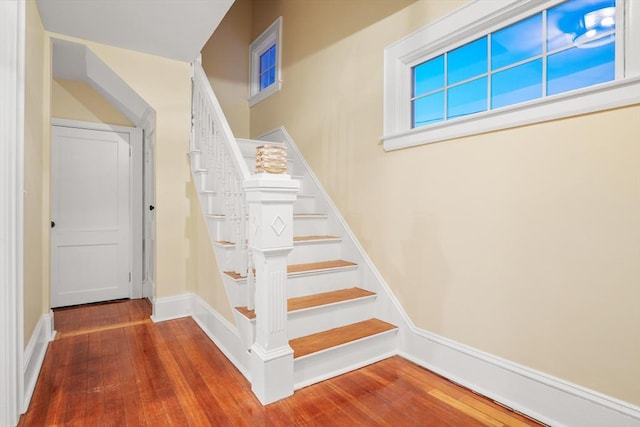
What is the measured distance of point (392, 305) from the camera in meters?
2.45

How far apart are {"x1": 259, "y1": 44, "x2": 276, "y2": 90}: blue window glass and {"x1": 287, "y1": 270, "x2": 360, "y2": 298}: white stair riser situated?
2.82 metres

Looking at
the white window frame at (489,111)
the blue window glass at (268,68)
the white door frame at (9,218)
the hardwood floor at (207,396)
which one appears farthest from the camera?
the blue window glass at (268,68)

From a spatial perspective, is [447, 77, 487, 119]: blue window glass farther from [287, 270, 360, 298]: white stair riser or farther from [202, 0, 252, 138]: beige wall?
[202, 0, 252, 138]: beige wall

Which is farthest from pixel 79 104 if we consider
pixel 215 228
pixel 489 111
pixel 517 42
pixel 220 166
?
pixel 517 42

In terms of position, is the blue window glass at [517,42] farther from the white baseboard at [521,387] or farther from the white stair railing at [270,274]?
the white baseboard at [521,387]

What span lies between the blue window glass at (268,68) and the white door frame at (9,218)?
295cm

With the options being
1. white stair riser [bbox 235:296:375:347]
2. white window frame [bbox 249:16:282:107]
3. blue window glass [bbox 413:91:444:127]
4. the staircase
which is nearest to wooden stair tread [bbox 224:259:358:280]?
the staircase

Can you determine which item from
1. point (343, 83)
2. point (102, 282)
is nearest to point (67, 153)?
point (102, 282)

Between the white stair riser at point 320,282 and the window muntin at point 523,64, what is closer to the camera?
the window muntin at point 523,64

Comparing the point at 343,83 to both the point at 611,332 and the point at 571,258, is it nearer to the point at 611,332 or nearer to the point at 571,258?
the point at 571,258

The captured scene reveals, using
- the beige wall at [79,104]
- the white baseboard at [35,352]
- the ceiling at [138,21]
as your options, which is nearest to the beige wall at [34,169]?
the white baseboard at [35,352]

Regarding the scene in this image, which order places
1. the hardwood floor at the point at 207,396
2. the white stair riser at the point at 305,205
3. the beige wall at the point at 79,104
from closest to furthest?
1. the hardwood floor at the point at 207,396
2. the white stair riser at the point at 305,205
3. the beige wall at the point at 79,104

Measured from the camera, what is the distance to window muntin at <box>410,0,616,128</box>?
5.26 ft

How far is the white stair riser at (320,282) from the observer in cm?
241
